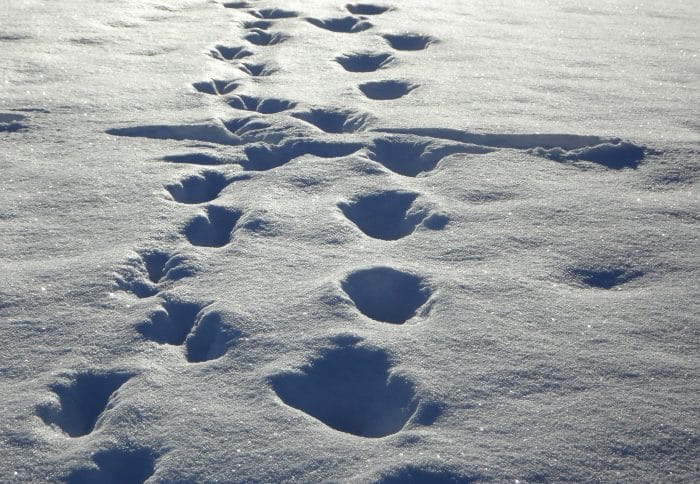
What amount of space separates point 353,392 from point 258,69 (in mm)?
2318

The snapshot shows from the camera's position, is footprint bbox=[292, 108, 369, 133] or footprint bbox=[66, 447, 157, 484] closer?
footprint bbox=[66, 447, 157, 484]

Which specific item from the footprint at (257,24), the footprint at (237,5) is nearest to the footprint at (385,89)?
the footprint at (257,24)

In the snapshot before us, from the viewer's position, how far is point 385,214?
2553 millimetres

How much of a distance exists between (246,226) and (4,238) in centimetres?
70

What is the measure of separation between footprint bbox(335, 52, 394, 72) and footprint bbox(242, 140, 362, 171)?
A: 0.97 meters

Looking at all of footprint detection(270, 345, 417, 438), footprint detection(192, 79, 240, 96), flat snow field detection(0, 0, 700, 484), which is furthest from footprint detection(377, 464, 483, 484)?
footprint detection(192, 79, 240, 96)

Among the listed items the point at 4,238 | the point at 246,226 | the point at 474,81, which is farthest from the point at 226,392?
the point at 474,81

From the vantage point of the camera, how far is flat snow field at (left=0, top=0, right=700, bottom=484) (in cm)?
163

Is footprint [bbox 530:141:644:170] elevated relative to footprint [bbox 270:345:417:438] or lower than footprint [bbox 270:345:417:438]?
elevated

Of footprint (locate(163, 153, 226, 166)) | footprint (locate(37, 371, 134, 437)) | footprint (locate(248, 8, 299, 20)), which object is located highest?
footprint (locate(248, 8, 299, 20))

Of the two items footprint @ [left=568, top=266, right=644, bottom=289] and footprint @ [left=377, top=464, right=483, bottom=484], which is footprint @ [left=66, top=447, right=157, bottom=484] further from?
footprint @ [left=568, top=266, right=644, bottom=289]

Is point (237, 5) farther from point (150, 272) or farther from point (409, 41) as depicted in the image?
point (150, 272)

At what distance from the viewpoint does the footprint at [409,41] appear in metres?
4.11

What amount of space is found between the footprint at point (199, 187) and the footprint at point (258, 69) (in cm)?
107
